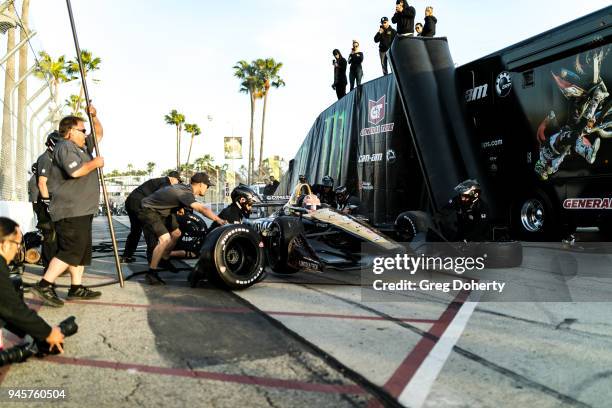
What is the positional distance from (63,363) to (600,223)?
691cm

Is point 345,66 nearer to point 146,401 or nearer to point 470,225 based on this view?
point 470,225

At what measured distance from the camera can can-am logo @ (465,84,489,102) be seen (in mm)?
9070

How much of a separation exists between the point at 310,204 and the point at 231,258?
5.02ft

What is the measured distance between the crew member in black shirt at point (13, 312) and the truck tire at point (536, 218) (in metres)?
7.06

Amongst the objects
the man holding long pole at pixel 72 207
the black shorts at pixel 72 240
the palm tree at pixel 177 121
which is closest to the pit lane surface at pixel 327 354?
the man holding long pole at pixel 72 207

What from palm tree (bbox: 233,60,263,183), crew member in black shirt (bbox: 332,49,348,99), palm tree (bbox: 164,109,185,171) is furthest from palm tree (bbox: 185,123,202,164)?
crew member in black shirt (bbox: 332,49,348,99)

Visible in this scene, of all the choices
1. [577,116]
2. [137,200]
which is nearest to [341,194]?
[137,200]

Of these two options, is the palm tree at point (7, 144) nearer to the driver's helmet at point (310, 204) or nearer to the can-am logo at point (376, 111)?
the driver's helmet at point (310, 204)

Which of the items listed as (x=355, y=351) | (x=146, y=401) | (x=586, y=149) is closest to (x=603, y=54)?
(x=586, y=149)

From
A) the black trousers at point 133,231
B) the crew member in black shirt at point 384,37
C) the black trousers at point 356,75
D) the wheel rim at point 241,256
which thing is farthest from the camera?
the black trousers at point 356,75

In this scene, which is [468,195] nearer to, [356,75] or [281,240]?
[281,240]

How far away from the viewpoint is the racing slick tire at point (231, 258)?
5.59 meters

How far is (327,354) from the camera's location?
3.43 metres

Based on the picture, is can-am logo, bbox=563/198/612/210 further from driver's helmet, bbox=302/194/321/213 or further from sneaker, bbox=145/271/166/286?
sneaker, bbox=145/271/166/286
